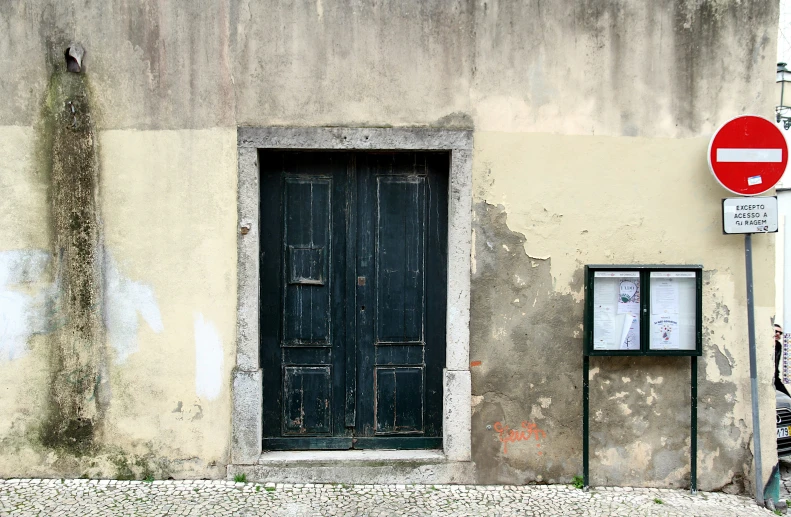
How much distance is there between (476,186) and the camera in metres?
4.36

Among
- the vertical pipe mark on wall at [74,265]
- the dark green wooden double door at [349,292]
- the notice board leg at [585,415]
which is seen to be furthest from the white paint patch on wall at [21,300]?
the notice board leg at [585,415]

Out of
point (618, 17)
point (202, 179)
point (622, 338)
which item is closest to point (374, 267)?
point (202, 179)

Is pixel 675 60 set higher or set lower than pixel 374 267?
higher

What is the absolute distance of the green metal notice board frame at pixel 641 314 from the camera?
427 centimetres

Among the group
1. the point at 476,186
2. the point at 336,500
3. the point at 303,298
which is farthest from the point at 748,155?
the point at 336,500

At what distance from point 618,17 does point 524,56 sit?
2.33ft

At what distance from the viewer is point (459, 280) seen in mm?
4398

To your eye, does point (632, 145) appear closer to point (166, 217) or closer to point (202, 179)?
point (202, 179)

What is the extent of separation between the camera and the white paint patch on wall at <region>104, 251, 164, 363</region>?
14.3 feet

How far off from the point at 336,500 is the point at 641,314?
2.44 meters

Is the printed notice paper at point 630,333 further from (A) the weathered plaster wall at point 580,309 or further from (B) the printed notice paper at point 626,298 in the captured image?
(A) the weathered plaster wall at point 580,309

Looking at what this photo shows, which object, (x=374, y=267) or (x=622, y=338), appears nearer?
(x=622, y=338)

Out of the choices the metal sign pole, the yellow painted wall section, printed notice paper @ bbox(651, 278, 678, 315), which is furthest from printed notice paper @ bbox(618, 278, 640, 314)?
the yellow painted wall section

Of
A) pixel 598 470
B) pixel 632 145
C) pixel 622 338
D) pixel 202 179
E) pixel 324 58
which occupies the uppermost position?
pixel 324 58
